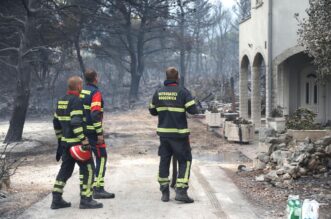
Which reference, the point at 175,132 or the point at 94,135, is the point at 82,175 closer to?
the point at 94,135

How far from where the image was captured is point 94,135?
6988 millimetres

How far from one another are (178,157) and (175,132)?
38cm

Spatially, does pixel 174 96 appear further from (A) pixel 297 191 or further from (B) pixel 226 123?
(B) pixel 226 123

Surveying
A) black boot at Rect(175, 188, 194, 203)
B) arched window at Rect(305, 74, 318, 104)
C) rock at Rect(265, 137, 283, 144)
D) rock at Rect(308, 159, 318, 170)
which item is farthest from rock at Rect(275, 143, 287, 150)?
arched window at Rect(305, 74, 318, 104)

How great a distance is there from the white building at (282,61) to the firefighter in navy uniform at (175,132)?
30.6 feet

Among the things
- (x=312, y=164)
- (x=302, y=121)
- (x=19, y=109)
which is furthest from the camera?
(x=19, y=109)

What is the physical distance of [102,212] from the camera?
6.34 meters

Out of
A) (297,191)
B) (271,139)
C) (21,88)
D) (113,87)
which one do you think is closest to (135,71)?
(113,87)

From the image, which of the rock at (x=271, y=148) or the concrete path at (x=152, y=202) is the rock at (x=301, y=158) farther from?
the rock at (x=271, y=148)

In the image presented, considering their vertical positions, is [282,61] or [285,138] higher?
[282,61]

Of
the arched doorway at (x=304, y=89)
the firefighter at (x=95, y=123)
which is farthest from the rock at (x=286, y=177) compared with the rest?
the arched doorway at (x=304, y=89)

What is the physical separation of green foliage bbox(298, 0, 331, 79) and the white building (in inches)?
276

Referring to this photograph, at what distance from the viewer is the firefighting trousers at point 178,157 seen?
679cm

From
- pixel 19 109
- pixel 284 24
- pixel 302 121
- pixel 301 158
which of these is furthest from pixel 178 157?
pixel 19 109
